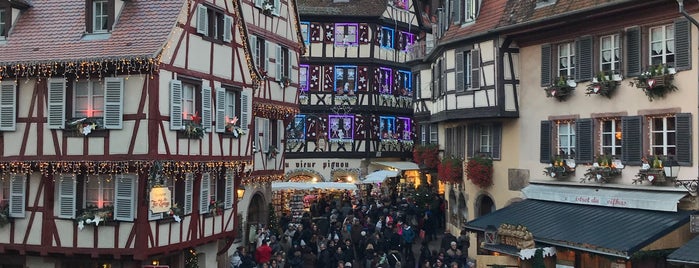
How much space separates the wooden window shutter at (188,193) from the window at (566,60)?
11.9 metres

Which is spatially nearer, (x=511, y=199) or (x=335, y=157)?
(x=511, y=199)

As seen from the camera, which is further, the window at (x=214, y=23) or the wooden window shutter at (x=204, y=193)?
the wooden window shutter at (x=204, y=193)

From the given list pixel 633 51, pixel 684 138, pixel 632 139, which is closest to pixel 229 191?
pixel 632 139

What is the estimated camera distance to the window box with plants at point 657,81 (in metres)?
19.4

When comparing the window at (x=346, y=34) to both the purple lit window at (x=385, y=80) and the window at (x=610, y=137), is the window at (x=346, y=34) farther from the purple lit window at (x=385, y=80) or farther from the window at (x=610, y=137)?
the window at (x=610, y=137)

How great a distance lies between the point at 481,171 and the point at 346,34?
1844 centimetres

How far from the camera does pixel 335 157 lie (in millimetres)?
42594

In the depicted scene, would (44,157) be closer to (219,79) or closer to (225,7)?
(219,79)

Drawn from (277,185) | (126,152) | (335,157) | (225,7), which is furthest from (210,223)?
(335,157)

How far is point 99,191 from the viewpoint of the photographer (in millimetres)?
19984

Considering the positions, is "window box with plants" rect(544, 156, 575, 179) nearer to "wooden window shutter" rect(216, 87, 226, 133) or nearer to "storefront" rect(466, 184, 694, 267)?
"storefront" rect(466, 184, 694, 267)

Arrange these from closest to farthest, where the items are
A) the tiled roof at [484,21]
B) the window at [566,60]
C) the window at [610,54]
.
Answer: the window at [610,54], the window at [566,60], the tiled roof at [484,21]

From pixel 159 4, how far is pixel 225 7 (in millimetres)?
2806

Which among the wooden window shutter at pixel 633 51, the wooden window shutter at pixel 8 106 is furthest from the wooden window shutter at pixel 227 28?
the wooden window shutter at pixel 633 51
